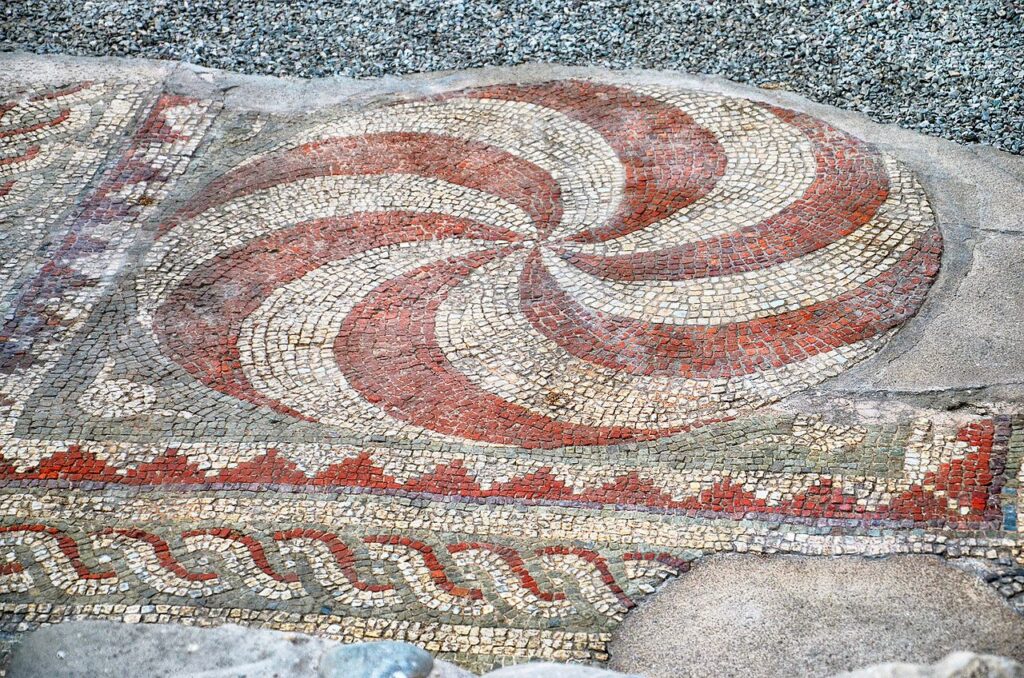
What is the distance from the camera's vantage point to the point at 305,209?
1238cm

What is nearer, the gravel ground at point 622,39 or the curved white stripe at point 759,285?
the curved white stripe at point 759,285

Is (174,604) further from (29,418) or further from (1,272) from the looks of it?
(1,272)

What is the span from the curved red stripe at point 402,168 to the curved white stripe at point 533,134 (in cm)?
12

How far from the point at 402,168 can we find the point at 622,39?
3.54m

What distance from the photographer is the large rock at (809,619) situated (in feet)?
24.5

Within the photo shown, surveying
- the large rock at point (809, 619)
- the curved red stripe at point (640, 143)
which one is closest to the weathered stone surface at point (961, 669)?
the large rock at point (809, 619)

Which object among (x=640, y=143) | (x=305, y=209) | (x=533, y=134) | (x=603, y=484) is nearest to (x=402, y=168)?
(x=305, y=209)

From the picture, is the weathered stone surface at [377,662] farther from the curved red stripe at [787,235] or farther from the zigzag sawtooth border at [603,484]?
the curved red stripe at [787,235]

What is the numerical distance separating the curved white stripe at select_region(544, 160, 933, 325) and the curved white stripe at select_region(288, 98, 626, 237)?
1179 mm

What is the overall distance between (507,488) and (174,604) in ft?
8.35

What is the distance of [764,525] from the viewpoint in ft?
28.3

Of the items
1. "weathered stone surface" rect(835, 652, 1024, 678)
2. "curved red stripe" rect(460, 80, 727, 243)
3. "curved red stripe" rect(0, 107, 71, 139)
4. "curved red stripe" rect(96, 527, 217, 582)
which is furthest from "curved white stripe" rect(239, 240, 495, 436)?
"weathered stone surface" rect(835, 652, 1024, 678)

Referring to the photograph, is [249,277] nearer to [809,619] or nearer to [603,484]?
[603,484]

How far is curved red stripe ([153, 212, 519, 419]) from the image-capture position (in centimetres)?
1051
